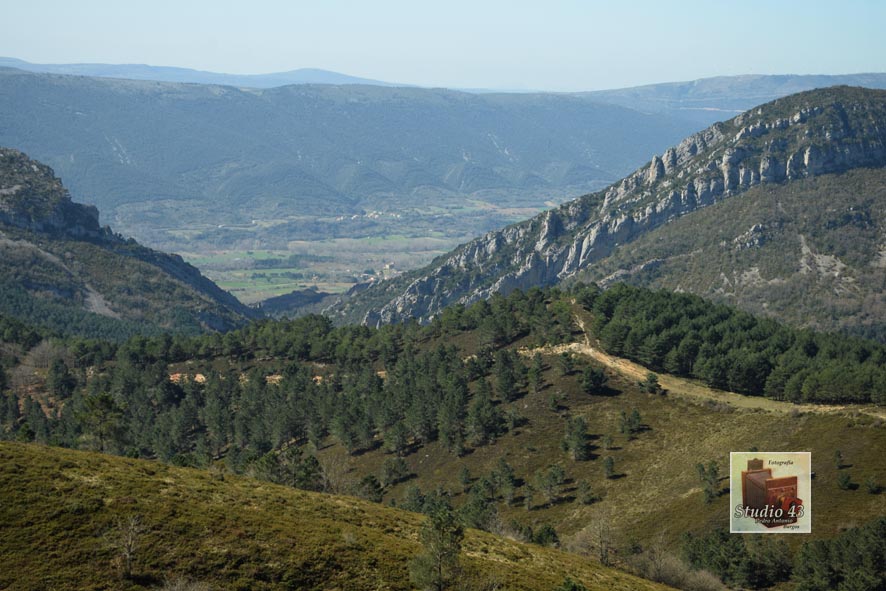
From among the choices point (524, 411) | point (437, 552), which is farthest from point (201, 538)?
point (524, 411)

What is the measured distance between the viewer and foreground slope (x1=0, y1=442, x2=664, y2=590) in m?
49.2

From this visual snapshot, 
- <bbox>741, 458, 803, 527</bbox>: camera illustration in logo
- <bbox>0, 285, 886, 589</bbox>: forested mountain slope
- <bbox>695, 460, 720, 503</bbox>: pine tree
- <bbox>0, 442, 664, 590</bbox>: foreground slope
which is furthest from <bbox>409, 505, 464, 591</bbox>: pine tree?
<bbox>695, 460, 720, 503</bbox>: pine tree

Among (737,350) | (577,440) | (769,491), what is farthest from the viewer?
(737,350)

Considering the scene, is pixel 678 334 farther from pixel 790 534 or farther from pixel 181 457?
pixel 181 457

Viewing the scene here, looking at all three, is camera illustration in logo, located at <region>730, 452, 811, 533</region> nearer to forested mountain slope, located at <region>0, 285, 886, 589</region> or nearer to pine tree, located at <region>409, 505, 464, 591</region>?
forested mountain slope, located at <region>0, 285, 886, 589</region>

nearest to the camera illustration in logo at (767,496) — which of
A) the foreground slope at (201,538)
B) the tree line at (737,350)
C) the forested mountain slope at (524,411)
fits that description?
the forested mountain slope at (524,411)

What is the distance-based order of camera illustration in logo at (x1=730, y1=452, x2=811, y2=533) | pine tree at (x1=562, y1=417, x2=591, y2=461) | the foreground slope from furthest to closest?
pine tree at (x1=562, y1=417, x2=591, y2=461) < camera illustration in logo at (x1=730, y1=452, x2=811, y2=533) < the foreground slope

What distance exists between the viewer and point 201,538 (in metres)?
53.7

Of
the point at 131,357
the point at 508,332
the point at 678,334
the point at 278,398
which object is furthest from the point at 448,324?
the point at 131,357

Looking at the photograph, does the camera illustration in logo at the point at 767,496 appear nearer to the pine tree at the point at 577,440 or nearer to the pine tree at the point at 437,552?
the pine tree at the point at 437,552

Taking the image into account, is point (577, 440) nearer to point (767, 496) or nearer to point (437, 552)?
point (767, 496)

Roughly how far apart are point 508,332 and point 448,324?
25192 mm

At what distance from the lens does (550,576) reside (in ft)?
200

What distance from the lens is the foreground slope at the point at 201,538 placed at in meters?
49.2
